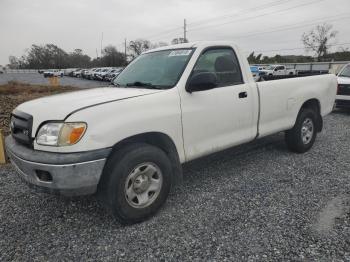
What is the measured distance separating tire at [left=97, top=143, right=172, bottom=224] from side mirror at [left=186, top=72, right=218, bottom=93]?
800 millimetres

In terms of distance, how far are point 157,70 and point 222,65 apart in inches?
35.6

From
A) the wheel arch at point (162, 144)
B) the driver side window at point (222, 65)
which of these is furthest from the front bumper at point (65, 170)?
the driver side window at point (222, 65)

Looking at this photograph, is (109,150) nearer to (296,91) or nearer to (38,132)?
(38,132)

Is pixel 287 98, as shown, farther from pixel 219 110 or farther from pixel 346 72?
pixel 346 72

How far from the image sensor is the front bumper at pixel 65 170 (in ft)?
8.82

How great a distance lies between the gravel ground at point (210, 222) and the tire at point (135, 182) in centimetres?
19

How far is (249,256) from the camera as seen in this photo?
268 centimetres

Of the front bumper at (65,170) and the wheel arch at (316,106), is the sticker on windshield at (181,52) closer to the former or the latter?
the front bumper at (65,170)

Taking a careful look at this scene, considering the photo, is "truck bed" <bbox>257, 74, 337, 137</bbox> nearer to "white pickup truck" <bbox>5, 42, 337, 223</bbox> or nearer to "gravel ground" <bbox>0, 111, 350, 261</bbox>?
"white pickup truck" <bbox>5, 42, 337, 223</bbox>

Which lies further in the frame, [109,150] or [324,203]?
[324,203]

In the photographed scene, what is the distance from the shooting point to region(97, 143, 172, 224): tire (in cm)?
294

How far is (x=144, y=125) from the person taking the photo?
10.0 ft

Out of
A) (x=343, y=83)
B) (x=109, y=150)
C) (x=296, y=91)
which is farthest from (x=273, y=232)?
(x=343, y=83)

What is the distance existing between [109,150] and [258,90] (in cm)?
240
